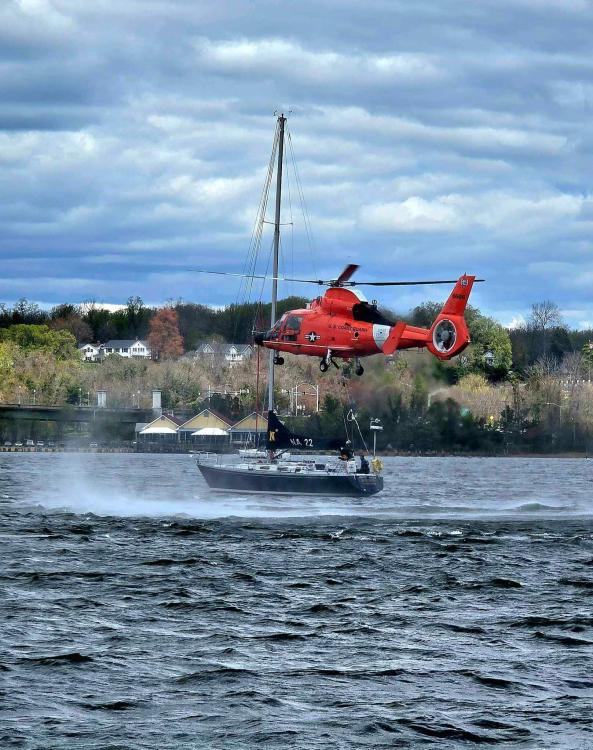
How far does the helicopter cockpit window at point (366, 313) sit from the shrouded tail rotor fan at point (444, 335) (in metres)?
3.56

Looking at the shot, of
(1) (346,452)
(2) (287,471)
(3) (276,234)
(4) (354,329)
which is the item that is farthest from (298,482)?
(4) (354,329)

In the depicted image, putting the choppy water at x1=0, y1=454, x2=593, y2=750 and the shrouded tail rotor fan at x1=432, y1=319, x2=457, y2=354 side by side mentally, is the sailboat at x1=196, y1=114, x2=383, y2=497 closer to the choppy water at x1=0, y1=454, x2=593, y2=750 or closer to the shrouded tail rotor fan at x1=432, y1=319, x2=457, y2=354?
the choppy water at x1=0, y1=454, x2=593, y2=750

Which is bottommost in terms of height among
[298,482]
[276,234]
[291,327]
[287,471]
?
[298,482]

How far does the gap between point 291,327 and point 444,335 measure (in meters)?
8.82

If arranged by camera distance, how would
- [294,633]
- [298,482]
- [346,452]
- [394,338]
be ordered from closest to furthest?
[294,633] < [394,338] < [298,482] < [346,452]

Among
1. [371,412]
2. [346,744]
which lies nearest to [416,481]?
[371,412]

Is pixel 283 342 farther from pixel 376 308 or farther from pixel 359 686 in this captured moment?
pixel 359 686

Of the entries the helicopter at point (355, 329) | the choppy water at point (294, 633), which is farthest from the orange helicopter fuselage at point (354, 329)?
the choppy water at point (294, 633)

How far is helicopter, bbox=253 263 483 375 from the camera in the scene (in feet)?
194

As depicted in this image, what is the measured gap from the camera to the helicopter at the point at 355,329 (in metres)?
59.1

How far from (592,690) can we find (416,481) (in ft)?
337

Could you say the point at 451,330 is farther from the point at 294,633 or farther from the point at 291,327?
the point at 294,633

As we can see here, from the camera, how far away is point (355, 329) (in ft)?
203

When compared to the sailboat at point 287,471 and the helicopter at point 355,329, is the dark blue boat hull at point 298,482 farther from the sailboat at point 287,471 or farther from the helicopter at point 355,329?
the helicopter at point 355,329
